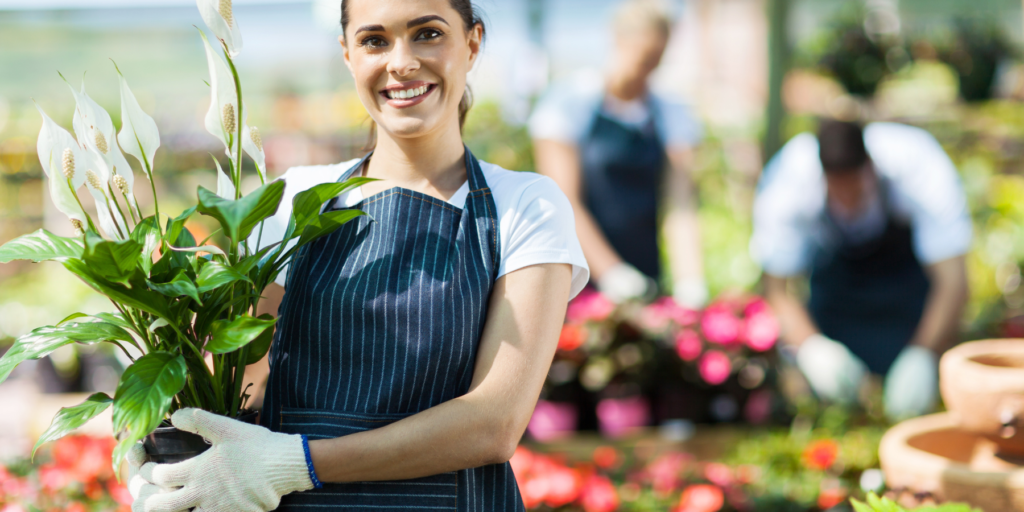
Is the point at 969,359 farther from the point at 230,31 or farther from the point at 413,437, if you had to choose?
the point at 230,31

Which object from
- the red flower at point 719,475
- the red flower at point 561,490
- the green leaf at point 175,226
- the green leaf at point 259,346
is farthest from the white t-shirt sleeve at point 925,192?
the green leaf at point 175,226

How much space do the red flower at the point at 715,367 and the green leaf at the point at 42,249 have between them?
80.1 inches

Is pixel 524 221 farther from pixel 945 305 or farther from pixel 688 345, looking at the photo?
pixel 945 305

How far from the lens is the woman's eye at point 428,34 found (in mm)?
1085

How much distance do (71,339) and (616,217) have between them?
94.4 inches

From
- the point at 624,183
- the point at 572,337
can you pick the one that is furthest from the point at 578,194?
the point at 572,337

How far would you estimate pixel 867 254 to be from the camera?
2.96 meters

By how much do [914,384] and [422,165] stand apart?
2.32 metres

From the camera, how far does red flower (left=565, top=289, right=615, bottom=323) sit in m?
2.63

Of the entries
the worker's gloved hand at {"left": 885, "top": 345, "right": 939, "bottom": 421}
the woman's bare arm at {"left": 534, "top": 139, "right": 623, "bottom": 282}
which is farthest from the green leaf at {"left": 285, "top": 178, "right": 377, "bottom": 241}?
the worker's gloved hand at {"left": 885, "top": 345, "right": 939, "bottom": 421}

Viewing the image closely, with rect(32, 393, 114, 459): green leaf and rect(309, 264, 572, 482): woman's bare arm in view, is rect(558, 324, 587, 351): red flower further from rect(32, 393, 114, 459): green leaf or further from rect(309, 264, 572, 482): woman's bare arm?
rect(32, 393, 114, 459): green leaf

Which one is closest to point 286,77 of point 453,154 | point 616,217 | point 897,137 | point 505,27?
point 505,27

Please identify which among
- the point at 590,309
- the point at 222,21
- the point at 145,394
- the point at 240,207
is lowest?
the point at 590,309

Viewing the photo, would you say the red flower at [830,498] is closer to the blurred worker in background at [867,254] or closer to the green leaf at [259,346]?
the blurred worker in background at [867,254]
